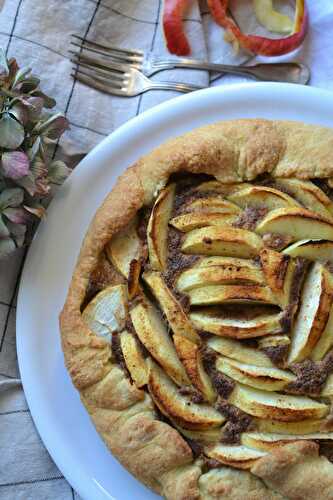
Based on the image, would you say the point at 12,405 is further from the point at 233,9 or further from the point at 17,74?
the point at 233,9

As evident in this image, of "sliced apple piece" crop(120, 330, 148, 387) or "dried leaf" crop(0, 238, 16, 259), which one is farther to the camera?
"dried leaf" crop(0, 238, 16, 259)

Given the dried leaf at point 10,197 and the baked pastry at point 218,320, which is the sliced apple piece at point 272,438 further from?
the dried leaf at point 10,197

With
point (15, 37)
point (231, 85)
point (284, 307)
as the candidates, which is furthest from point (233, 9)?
point (284, 307)

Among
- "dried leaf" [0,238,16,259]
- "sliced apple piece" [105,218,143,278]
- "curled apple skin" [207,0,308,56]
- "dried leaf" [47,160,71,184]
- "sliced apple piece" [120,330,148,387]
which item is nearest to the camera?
"sliced apple piece" [120,330,148,387]

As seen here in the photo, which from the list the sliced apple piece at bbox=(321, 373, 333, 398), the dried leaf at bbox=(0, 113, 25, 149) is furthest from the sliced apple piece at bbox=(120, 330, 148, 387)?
the dried leaf at bbox=(0, 113, 25, 149)

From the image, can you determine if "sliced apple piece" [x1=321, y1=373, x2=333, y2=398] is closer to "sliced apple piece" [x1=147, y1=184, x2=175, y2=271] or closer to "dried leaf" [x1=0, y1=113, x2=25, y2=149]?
"sliced apple piece" [x1=147, y1=184, x2=175, y2=271]

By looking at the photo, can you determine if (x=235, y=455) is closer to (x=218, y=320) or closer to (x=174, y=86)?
(x=218, y=320)

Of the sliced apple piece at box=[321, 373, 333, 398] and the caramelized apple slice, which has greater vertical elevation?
the caramelized apple slice
